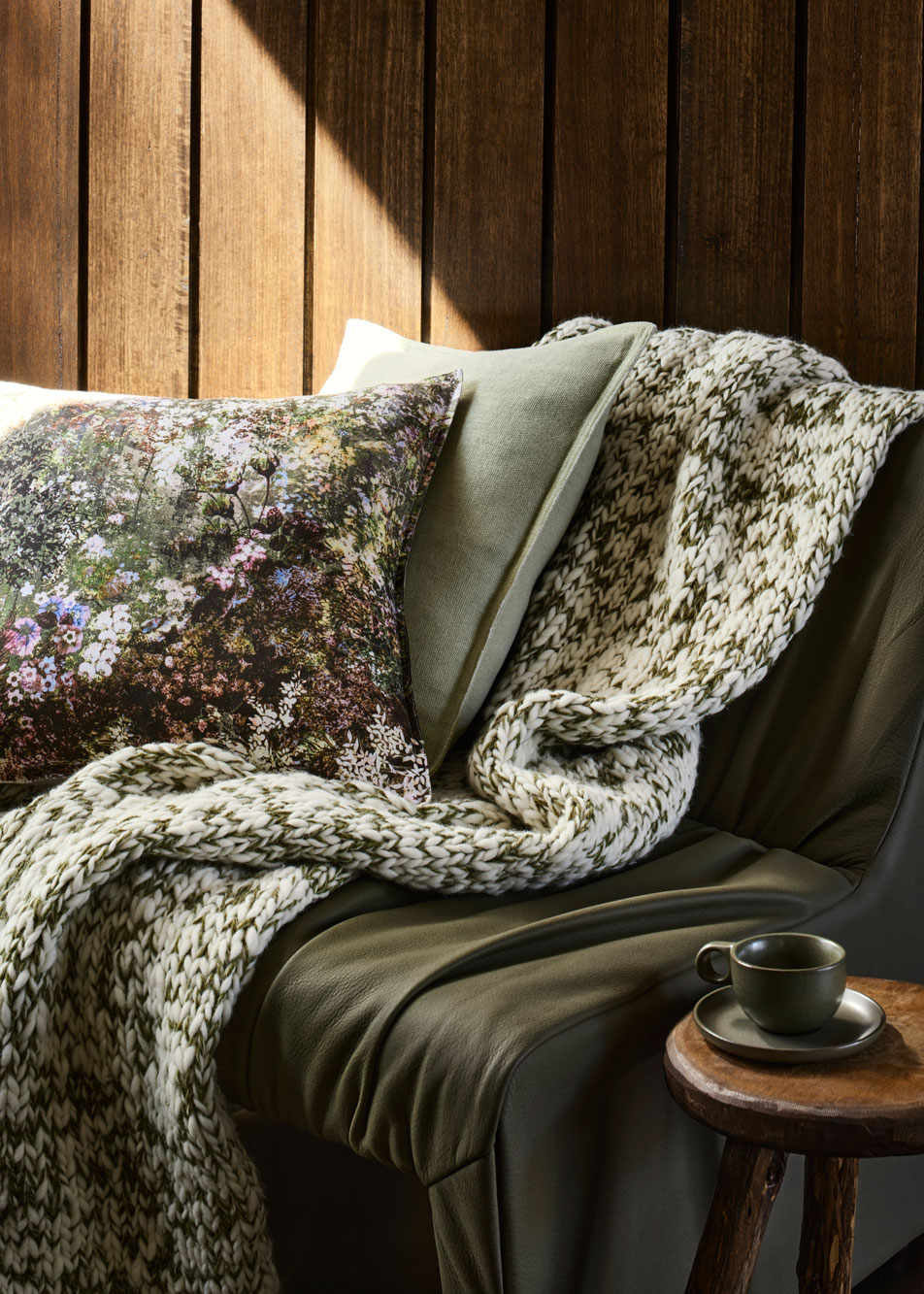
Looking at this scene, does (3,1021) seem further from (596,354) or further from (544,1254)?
(596,354)

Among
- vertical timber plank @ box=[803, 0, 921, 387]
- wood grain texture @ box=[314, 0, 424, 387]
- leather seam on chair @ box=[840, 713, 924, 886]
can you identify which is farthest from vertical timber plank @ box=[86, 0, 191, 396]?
leather seam on chair @ box=[840, 713, 924, 886]

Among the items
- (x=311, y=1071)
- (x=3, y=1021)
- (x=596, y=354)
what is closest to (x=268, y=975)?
(x=311, y=1071)

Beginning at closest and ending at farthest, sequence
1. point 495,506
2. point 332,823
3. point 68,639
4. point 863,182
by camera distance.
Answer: point 332,823 → point 68,639 → point 495,506 → point 863,182

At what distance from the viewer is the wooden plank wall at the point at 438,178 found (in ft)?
5.08

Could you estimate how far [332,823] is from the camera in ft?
2.91

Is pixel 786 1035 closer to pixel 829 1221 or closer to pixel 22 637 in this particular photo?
pixel 829 1221

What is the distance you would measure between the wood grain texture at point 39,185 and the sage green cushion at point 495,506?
727mm

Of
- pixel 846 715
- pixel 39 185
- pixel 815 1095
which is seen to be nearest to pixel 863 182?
pixel 846 715

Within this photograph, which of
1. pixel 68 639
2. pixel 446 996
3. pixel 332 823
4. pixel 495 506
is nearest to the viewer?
pixel 446 996

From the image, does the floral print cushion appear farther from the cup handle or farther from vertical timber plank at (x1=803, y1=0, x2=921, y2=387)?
vertical timber plank at (x1=803, y1=0, x2=921, y2=387)

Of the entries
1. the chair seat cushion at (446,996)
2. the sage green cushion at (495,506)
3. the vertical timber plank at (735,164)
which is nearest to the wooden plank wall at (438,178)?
the vertical timber plank at (735,164)

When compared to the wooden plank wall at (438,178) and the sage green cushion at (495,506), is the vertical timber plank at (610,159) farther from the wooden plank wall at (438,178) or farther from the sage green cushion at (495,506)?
the sage green cushion at (495,506)

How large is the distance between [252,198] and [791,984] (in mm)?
1370

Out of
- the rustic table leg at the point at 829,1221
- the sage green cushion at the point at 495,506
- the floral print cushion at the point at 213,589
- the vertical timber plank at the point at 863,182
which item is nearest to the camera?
the rustic table leg at the point at 829,1221
